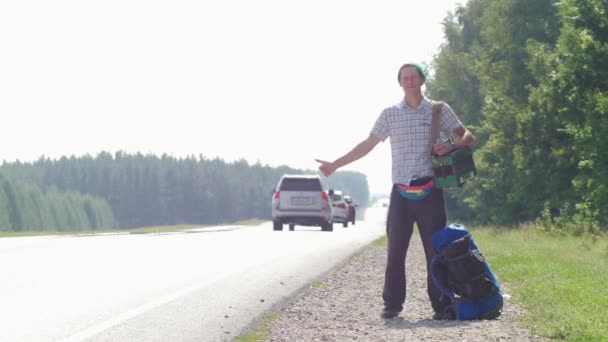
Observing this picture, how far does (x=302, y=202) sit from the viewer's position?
3834 cm

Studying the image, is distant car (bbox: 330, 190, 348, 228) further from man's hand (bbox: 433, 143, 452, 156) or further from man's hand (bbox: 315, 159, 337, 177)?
man's hand (bbox: 433, 143, 452, 156)

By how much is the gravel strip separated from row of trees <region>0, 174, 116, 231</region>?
139127 millimetres

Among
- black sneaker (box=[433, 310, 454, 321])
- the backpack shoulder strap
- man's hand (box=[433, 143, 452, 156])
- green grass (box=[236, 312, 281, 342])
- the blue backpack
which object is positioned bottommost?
green grass (box=[236, 312, 281, 342])

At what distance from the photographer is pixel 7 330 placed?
29.1 feet

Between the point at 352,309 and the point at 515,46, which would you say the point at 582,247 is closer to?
the point at 352,309

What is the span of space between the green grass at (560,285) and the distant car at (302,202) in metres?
16.1

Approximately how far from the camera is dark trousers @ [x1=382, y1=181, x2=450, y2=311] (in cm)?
938

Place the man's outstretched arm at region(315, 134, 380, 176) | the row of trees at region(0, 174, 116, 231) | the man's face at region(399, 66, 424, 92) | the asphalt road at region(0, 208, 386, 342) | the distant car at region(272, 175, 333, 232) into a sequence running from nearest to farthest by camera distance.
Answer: the asphalt road at region(0, 208, 386, 342)
the man's face at region(399, 66, 424, 92)
the man's outstretched arm at region(315, 134, 380, 176)
the distant car at region(272, 175, 333, 232)
the row of trees at region(0, 174, 116, 231)

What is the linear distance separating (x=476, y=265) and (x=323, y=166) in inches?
60.3

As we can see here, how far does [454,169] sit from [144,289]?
4.70 m

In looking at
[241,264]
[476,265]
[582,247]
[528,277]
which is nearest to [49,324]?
[476,265]

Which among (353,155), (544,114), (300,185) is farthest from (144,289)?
(300,185)

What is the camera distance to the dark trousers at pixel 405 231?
9375 millimetres

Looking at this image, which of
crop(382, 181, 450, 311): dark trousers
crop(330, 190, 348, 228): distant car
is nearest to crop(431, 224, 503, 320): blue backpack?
crop(382, 181, 450, 311): dark trousers
